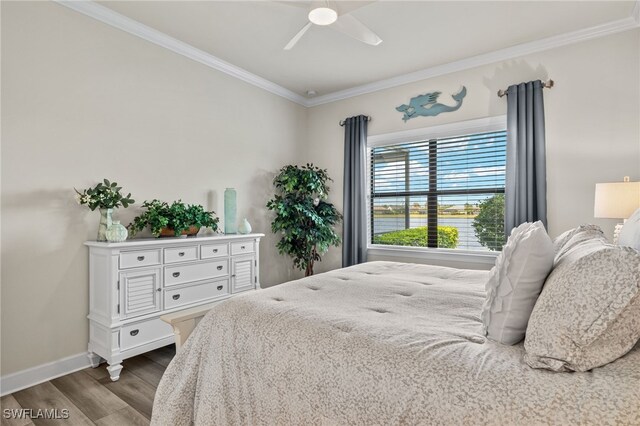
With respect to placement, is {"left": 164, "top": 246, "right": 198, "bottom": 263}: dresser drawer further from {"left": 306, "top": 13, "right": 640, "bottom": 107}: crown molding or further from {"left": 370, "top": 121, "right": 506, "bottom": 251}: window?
{"left": 306, "top": 13, "right": 640, "bottom": 107}: crown molding

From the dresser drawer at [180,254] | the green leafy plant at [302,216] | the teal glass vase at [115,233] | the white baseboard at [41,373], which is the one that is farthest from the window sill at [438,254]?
the white baseboard at [41,373]

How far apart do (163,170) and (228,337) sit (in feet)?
7.29

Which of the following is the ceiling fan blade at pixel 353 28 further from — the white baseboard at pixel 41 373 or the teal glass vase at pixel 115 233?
the white baseboard at pixel 41 373

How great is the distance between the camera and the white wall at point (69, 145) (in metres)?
2.33

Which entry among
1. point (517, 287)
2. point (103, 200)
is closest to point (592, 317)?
point (517, 287)

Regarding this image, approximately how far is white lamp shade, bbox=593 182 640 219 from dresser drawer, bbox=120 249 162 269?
3384 millimetres

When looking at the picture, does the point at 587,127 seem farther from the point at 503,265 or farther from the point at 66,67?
the point at 66,67


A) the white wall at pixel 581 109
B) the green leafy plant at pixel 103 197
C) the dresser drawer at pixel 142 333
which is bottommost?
the dresser drawer at pixel 142 333

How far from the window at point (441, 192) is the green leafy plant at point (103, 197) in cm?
287

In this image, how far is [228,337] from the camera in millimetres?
1479

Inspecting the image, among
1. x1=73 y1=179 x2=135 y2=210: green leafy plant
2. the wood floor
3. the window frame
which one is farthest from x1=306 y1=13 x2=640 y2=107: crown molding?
the wood floor

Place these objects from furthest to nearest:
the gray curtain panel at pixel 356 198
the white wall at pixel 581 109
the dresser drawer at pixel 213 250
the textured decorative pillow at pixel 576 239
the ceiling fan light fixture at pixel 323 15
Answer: the gray curtain panel at pixel 356 198 < the dresser drawer at pixel 213 250 < the white wall at pixel 581 109 < the ceiling fan light fixture at pixel 323 15 < the textured decorative pillow at pixel 576 239

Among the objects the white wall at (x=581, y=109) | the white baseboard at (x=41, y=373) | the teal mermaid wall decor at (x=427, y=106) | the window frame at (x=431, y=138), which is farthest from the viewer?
the teal mermaid wall decor at (x=427, y=106)

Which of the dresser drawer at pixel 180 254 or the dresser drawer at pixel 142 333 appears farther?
the dresser drawer at pixel 180 254
